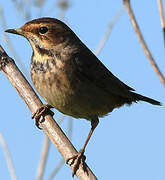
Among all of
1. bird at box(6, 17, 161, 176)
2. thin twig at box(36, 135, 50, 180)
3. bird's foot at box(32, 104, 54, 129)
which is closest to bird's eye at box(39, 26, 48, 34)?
bird at box(6, 17, 161, 176)

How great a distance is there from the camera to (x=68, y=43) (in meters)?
5.06

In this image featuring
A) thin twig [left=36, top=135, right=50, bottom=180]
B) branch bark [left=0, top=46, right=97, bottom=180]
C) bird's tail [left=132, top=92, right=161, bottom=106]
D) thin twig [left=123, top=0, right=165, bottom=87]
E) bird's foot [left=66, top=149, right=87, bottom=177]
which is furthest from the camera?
bird's tail [left=132, top=92, right=161, bottom=106]

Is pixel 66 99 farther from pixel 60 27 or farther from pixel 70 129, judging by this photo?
pixel 60 27

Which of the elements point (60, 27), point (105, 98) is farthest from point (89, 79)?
point (60, 27)

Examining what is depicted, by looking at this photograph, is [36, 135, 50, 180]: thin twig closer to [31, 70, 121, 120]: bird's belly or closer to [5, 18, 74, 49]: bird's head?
[31, 70, 121, 120]: bird's belly

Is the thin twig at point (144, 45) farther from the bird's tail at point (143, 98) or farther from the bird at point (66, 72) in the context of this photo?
the bird's tail at point (143, 98)

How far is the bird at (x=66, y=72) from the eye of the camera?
4.76 metres

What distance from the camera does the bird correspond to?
15.6ft

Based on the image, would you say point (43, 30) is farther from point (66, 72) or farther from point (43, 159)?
point (43, 159)

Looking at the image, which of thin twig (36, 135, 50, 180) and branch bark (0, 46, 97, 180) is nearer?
branch bark (0, 46, 97, 180)

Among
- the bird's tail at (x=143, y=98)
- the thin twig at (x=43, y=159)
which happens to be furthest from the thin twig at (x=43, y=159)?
the bird's tail at (x=143, y=98)

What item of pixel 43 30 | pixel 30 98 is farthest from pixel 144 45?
pixel 43 30

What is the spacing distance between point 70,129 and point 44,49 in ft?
2.94

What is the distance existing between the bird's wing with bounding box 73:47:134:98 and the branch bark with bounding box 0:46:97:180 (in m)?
0.81
